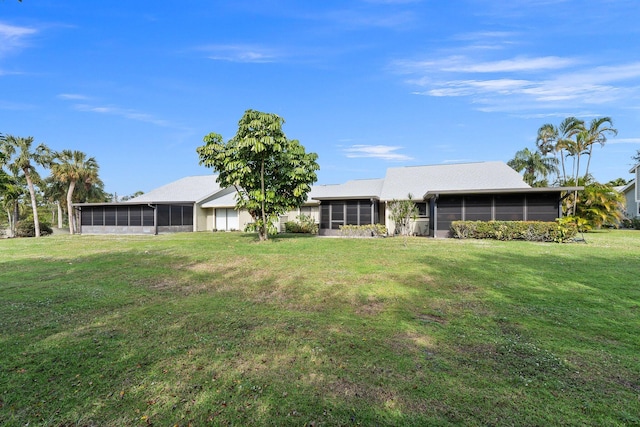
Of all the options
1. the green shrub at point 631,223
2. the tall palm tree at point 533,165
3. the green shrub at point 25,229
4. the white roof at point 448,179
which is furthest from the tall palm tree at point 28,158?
the green shrub at point 631,223

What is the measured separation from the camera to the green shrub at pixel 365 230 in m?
18.4

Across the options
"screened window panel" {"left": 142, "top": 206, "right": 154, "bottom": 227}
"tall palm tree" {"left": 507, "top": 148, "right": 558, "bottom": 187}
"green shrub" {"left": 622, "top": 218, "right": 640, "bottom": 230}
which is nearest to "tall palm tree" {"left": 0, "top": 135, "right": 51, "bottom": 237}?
"screened window panel" {"left": 142, "top": 206, "right": 154, "bottom": 227}

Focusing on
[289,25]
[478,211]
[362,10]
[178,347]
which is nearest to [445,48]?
[362,10]

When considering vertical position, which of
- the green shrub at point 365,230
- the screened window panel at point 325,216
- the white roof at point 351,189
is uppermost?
the white roof at point 351,189

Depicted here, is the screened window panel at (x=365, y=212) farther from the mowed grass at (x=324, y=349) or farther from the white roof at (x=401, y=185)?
the mowed grass at (x=324, y=349)

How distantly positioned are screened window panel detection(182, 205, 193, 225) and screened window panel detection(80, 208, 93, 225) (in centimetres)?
788

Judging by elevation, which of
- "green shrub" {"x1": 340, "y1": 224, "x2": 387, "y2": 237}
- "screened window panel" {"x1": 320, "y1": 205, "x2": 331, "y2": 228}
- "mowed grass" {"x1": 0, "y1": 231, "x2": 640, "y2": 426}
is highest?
"screened window panel" {"x1": 320, "y1": 205, "x2": 331, "y2": 228}

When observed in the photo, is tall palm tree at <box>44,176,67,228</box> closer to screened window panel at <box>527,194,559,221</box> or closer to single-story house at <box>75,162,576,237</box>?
single-story house at <box>75,162,576,237</box>

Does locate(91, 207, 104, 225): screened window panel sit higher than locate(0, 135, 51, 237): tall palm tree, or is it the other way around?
locate(0, 135, 51, 237): tall palm tree

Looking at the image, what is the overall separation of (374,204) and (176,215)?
16451 millimetres

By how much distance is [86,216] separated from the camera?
85.0ft

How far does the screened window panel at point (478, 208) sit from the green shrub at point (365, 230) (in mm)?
Result: 4736

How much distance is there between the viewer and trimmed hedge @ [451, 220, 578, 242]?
1443 cm

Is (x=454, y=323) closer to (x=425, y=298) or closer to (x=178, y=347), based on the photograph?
(x=425, y=298)
